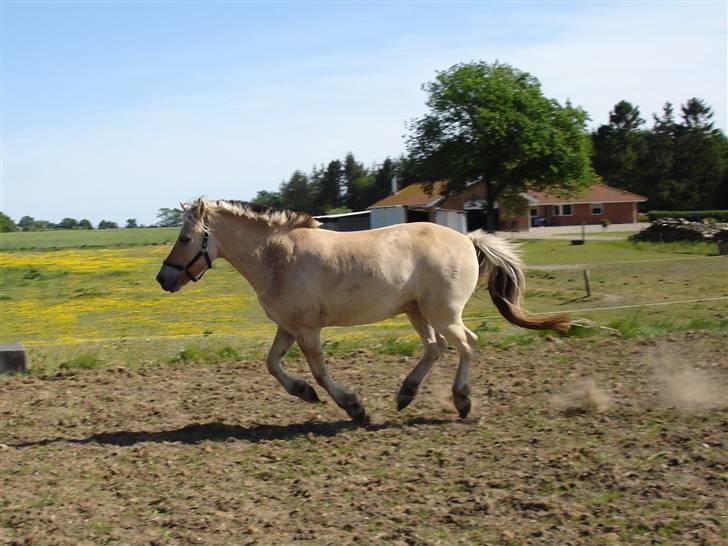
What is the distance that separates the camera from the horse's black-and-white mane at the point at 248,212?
839cm

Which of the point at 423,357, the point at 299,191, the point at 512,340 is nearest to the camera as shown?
the point at 423,357

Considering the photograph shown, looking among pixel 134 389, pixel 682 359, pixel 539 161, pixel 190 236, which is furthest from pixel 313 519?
pixel 539 161

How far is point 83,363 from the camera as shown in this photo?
11.0 meters

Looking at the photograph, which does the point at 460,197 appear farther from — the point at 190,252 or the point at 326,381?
the point at 326,381

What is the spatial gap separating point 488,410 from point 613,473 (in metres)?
2.34

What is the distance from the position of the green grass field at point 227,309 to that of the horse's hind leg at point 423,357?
44.3 inches

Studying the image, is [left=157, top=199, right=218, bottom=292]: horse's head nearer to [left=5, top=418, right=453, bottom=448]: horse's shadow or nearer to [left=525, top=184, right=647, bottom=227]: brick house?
[left=5, top=418, right=453, bottom=448]: horse's shadow

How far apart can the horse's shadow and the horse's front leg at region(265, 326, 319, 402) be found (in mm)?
284

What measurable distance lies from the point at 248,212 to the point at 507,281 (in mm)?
2739

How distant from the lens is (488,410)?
27.5 ft

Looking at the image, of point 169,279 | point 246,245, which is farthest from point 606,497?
point 169,279

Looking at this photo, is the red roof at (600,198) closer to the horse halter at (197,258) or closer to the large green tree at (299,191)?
the large green tree at (299,191)

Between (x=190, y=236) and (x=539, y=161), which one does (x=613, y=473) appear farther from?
(x=539, y=161)

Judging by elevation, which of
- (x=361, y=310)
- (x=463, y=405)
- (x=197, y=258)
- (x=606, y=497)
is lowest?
(x=606, y=497)
